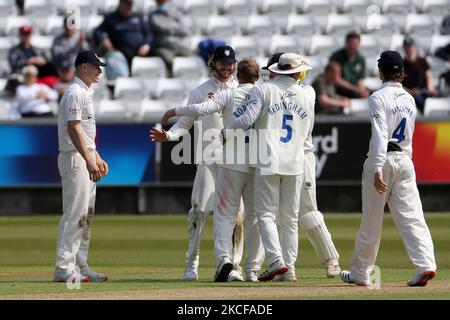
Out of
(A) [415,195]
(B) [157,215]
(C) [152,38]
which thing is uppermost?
(C) [152,38]

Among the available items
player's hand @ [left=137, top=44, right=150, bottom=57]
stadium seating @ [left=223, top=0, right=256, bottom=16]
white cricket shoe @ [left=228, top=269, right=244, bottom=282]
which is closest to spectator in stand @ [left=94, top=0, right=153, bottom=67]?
player's hand @ [left=137, top=44, right=150, bottom=57]

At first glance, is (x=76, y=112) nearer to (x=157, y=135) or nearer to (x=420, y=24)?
(x=157, y=135)

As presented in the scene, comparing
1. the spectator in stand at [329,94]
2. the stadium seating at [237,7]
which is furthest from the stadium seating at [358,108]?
the stadium seating at [237,7]

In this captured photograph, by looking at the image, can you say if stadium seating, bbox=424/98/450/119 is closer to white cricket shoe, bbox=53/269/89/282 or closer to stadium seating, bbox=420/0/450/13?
stadium seating, bbox=420/0/450/13

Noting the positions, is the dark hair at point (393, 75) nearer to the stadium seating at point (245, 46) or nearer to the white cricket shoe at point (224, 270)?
the white cricket shoe at point (224, 270)

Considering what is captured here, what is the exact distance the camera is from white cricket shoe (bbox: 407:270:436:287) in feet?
35.0

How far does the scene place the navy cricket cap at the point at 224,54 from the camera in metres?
11.8

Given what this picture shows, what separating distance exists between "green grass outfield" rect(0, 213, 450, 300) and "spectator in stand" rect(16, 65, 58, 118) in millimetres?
2094

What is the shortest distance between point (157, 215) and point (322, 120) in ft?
9.25

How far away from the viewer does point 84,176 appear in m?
11.6
